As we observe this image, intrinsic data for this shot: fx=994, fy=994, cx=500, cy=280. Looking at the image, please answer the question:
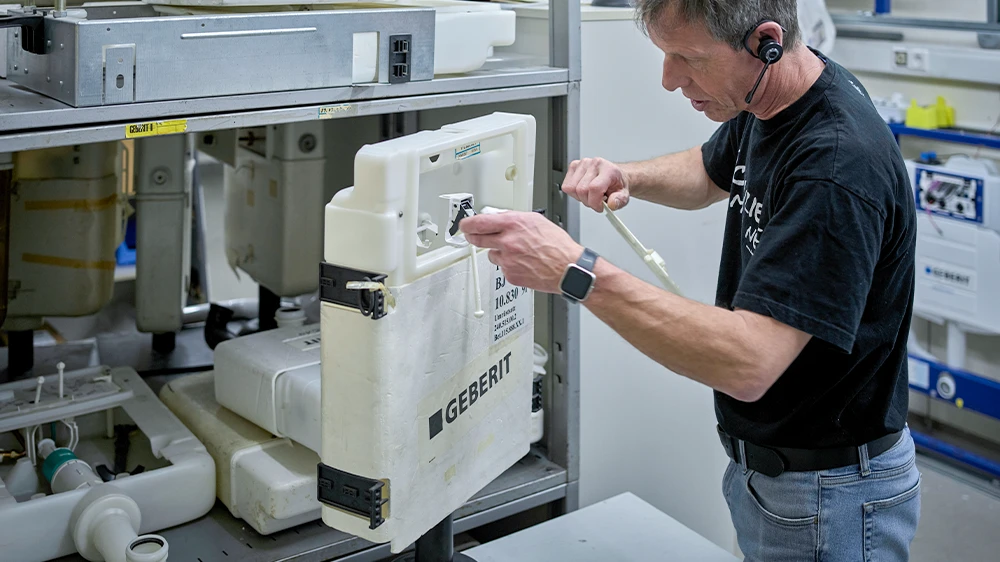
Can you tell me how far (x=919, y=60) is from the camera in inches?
126

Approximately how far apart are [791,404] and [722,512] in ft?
2.92

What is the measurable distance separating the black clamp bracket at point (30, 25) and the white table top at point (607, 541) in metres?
0.96

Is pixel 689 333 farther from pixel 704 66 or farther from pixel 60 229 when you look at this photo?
pixel 60 229

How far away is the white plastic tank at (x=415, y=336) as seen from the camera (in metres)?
1.10

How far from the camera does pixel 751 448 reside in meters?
1.33

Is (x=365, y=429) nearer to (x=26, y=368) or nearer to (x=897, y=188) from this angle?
(x=897, y=188)

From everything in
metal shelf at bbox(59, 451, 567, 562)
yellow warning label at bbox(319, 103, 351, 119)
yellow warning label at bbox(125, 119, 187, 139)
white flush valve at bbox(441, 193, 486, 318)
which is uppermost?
yellow warning label at bbox(319, 103, 351, 119)

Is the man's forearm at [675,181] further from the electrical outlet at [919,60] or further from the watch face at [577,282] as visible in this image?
the electrical outlet at [919,60]

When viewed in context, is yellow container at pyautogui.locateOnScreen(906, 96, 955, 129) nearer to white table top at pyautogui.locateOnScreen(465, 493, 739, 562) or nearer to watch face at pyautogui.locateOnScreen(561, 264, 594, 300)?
white table top at pyautogui.locateOnScreen(465, 493, 739, 562)

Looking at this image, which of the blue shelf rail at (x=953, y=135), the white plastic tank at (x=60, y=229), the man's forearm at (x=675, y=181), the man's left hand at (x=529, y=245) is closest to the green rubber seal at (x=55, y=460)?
the white plastic tank at (x=60, y=229)

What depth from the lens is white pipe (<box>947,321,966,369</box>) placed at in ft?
10.2

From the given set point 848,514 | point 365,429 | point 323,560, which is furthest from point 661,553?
point 365,429

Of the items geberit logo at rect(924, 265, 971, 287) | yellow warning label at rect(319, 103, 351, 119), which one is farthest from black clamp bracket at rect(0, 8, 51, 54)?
geberit logo at rect(924, 265, 971, 287)

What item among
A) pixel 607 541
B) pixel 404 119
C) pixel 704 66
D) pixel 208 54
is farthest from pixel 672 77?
pixel 404 119
